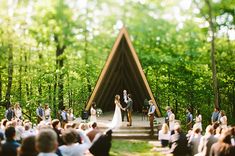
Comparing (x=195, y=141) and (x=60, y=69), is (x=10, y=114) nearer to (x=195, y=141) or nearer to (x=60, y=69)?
(x=195, y=141)

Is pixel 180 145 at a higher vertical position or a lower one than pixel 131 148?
higher

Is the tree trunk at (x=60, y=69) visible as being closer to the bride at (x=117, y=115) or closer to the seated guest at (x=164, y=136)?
the bride at (x=117, y=115)

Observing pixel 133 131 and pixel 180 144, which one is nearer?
pixel 180 144

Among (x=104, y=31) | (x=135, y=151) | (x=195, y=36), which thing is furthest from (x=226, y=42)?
→ (x=135, y=151)

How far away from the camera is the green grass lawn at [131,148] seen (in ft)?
47.1

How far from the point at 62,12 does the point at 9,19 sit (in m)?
3.80

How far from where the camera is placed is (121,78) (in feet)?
86.6

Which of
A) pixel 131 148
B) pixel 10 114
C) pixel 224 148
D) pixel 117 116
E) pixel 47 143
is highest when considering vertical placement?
pixel 10 114

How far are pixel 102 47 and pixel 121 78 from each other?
28.8 ft

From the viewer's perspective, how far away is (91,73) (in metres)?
32.4

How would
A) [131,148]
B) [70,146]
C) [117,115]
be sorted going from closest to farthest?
[70,146] < [131,148] < [117,115]

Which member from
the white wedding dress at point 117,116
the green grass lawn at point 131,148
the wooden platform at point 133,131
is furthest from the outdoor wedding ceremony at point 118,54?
the green grass lawn at point 131,148

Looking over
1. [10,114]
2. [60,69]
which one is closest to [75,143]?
[10,114]

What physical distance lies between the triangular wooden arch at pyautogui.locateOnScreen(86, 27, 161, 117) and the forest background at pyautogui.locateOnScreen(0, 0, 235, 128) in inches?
222
